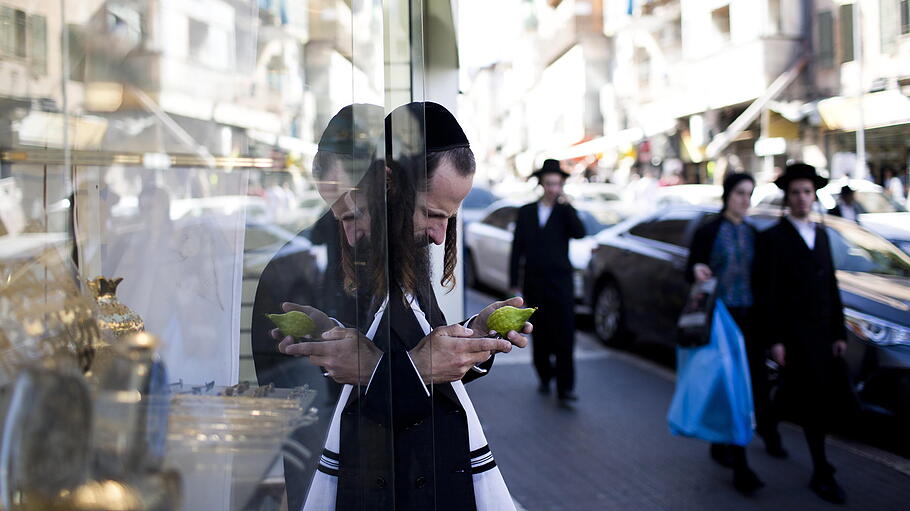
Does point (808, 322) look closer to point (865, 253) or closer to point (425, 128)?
point (865, 253)

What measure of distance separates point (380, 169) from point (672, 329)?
6.70 meters

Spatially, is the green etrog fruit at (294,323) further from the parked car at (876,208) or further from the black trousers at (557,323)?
the black trousers at (557,323)

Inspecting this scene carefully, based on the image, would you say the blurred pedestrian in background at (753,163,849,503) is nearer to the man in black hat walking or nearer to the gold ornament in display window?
the man in black hat walking

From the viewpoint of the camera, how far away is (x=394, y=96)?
6.13 feet

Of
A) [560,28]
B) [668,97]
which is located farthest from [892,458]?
[560,28]

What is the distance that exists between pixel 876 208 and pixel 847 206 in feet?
0.95

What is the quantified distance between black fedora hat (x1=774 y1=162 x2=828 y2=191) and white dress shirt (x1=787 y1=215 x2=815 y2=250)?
0.20m

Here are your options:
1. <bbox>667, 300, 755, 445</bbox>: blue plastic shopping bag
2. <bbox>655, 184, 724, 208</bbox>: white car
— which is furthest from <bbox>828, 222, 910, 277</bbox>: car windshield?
<bbox>655, 184, 724, 208</bbox>: white car

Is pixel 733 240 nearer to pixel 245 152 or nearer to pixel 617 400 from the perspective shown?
pixel 617 400

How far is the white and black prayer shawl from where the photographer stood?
1.65m

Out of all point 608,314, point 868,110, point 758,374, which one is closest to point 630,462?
point 758,374

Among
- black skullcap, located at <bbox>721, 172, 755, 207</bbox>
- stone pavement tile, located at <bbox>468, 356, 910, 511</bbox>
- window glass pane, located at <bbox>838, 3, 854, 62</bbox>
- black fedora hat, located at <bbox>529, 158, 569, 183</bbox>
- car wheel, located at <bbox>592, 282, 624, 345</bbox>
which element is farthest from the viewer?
window glass pane, located at <bbox>838, 3, 854, 62</bbox>

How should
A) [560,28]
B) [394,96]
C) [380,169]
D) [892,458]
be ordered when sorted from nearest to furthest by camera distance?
[380,169], [394,96], [892,458], [560,28]

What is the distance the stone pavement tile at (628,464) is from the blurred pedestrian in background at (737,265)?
1.19 ft
